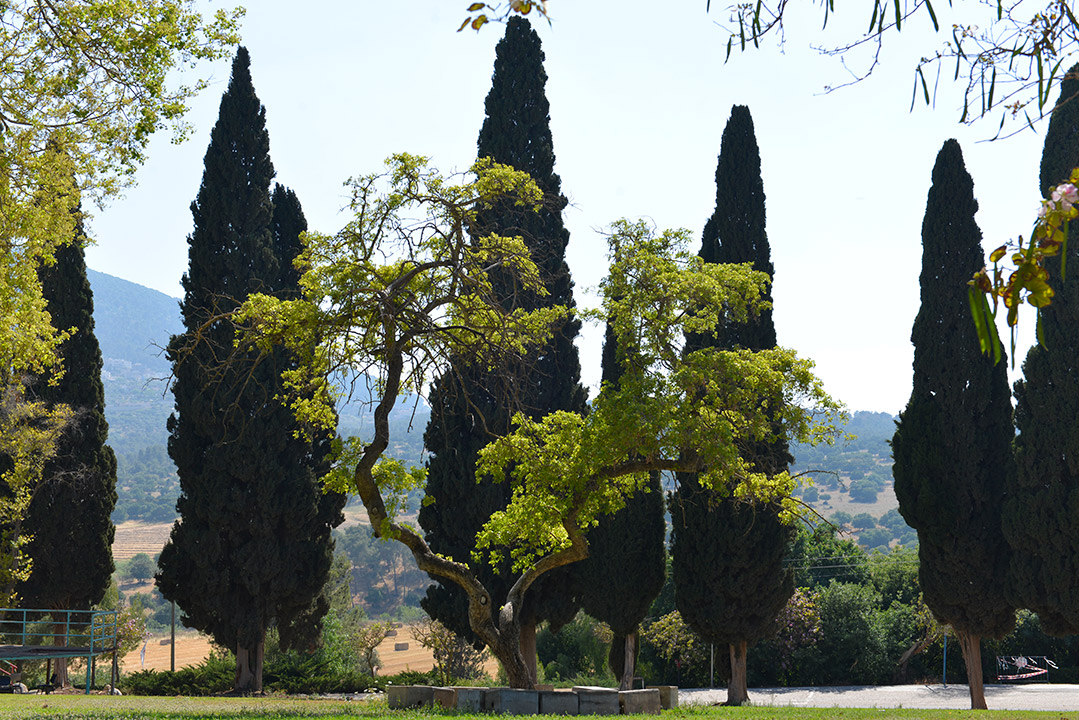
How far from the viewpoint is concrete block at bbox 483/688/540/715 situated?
450 inches

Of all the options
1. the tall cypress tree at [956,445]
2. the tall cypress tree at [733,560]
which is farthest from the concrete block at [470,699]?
the tall cypress tree at [956,445]

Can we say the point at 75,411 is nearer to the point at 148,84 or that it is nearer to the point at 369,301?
the point at 369,301

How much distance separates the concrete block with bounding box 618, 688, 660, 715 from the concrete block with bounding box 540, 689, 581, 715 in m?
0.65

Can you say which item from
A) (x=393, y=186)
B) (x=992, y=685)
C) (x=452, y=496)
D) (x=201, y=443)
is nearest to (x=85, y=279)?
(x=201, y=443)

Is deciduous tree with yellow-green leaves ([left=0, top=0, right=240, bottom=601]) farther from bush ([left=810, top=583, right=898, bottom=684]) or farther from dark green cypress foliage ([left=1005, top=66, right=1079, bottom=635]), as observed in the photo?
bush ([left=810, top=583, right=898, bottom=684])

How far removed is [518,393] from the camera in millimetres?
18000

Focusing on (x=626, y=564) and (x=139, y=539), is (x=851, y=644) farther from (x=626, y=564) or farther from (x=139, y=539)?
(x=139, y=539)

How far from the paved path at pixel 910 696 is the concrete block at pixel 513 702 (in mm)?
9491

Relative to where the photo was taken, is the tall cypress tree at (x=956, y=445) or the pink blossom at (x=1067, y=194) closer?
the pink blossom at (x=1067, y=194)

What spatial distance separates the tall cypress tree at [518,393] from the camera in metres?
19.2

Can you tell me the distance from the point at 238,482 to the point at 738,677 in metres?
11.0

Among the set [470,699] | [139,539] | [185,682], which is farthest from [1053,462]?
[139,539]

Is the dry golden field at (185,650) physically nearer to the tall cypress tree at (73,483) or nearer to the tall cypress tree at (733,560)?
the tall cypress tree at (73,483)

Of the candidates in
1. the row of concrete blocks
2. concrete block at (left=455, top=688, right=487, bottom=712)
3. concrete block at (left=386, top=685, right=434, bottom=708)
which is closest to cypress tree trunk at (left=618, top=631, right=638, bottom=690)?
the row of concrete blocks
